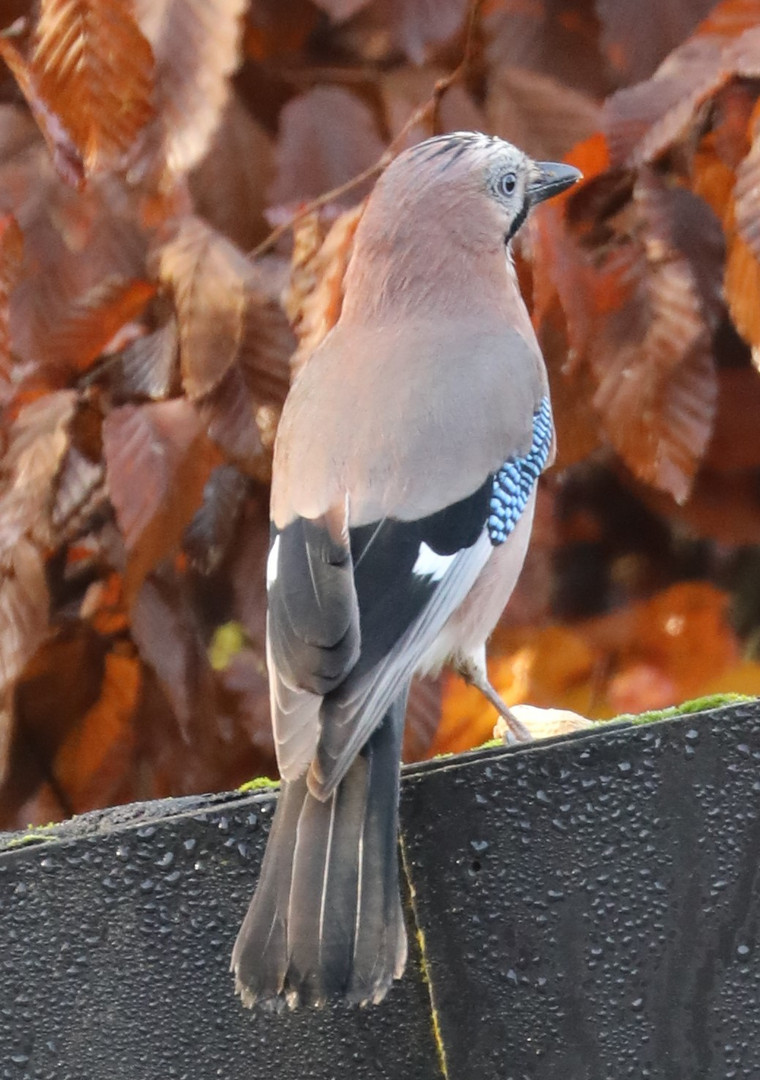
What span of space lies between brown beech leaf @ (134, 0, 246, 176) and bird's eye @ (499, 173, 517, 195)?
50 centimetres

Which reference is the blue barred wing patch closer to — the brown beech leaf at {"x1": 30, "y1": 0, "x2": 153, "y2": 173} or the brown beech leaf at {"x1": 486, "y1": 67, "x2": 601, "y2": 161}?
the brown beech leaf at {"x1": 486, "y1": 67, "x2": 601, "y2": 161}

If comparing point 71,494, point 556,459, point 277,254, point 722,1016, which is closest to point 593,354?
point 556,459

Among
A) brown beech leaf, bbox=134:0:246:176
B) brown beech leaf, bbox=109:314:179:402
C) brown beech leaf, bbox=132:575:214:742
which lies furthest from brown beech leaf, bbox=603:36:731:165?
brown beech leaf, bbox=132:575:214:742

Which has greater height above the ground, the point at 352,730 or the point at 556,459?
the point at 352,730

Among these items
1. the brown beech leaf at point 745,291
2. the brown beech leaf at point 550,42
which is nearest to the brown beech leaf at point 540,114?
the brown beech leaf at point 550,42

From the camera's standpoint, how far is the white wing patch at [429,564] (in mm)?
1665

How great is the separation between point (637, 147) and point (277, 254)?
64 centimetres

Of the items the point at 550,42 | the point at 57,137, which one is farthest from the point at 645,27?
the point at 57,137

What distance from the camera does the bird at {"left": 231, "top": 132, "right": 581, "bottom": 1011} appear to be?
1.35 m

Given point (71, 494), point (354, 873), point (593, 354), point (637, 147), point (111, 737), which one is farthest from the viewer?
point (111, 737)

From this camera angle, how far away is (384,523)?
1.69m

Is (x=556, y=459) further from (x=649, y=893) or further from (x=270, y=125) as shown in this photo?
(x=649, y=893)

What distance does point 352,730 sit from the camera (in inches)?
57.5

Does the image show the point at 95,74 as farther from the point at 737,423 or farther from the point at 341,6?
the point at 737,423
